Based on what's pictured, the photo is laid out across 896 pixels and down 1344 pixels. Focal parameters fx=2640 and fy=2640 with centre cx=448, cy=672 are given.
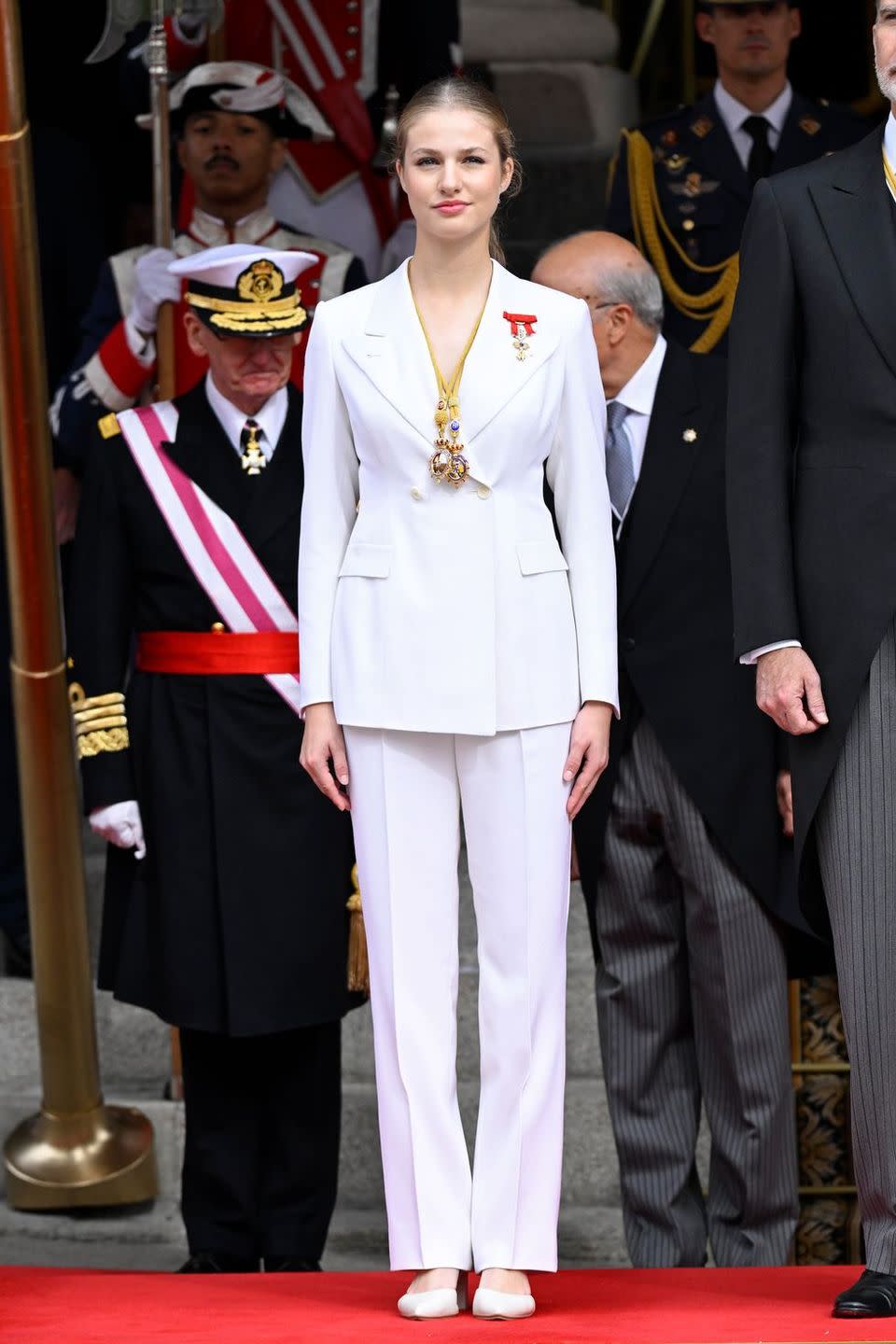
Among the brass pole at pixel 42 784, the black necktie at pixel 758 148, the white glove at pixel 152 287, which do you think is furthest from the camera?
the black necktie at pixel 758 148

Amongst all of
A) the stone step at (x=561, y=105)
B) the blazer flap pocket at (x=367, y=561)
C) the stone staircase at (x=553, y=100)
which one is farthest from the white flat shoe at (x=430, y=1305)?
the stone step at (x=561, y=105)

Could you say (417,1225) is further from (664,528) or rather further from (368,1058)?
(368,1058)

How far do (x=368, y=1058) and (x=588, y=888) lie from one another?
1028 mm

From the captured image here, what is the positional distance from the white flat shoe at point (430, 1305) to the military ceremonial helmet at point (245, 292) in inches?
65.3

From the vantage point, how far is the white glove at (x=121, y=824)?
14.3 ft

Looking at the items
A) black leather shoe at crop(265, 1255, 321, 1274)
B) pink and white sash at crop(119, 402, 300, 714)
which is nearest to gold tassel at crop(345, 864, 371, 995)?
pink and white sash at crop(119, 402, 300, 714)

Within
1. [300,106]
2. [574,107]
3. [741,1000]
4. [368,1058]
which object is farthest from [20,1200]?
[574,107]

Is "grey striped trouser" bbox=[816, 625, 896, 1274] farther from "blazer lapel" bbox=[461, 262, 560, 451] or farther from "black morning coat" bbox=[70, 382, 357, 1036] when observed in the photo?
"black morning coat" bbox=[70, 382, 357, 1036]

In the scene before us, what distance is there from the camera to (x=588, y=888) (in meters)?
4.38

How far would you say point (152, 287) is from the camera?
4.94 m

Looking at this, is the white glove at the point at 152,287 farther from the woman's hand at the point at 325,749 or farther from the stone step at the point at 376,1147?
the woman's hand at the point at 325,749

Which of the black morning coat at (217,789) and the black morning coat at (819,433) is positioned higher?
the black morning coat at (819,433)

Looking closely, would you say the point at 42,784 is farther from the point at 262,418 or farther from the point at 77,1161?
the point at 262,418

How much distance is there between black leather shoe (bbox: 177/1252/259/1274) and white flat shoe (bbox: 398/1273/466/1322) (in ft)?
3.50
